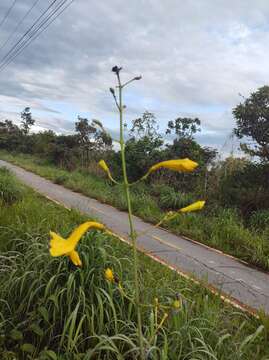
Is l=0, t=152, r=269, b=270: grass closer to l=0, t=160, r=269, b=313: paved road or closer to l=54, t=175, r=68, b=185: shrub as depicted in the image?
l=0, t=160, r=269, b=313: paved road

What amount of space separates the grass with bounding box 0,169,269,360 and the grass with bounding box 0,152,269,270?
11.3ft

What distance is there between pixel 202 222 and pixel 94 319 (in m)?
6.60

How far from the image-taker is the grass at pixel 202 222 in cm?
794

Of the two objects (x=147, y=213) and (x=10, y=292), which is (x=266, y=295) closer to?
(x=10, y=292)

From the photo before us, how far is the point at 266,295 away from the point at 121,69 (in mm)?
5111

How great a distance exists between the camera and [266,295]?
5863 millimetres

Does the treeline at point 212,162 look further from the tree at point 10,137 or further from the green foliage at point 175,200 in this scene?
the tree at point 10,137

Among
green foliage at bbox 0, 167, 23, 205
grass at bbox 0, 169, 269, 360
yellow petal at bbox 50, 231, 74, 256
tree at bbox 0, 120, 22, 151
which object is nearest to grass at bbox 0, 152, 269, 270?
green foliage at bbox 0, 167, 23, 205

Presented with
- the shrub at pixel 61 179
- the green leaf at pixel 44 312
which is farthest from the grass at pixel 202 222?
the green leaf at pixel 44 312

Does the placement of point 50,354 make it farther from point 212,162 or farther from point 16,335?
point 212,162

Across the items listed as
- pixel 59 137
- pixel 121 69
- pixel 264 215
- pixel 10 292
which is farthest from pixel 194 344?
pixel 59 137

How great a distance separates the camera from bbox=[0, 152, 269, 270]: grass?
794 cm

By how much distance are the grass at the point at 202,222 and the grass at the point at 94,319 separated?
345 centimetres

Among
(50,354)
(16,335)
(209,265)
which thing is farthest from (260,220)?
(50,354)
